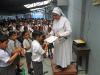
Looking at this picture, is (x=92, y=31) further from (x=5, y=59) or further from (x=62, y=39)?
(x=5, y=59)

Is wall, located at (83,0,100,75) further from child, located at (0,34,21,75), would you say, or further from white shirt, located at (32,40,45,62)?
child, located at (0,34,21,75)

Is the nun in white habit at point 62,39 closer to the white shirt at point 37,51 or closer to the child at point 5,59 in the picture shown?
the white shirt at point 37,51

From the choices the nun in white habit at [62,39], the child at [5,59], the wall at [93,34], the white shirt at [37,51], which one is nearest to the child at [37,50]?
the white shirt at [37,51]

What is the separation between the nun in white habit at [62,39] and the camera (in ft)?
14.7

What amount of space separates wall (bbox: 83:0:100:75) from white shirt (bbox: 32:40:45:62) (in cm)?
125

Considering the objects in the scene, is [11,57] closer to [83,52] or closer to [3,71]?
[3,71]

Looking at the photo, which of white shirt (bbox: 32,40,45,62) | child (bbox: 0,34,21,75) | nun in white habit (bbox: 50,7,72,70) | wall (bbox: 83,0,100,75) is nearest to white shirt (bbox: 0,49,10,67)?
child (bbox: 0,34,21,75)

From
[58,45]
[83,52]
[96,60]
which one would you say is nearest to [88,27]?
[83,52]

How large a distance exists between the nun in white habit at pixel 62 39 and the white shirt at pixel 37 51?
36cm

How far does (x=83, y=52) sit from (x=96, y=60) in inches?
32.0

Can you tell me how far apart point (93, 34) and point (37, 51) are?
1.52m

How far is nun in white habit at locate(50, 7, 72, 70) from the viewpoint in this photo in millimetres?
4469

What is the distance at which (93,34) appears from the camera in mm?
5234

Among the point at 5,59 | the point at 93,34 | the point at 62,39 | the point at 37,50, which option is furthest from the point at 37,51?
the point at 93,34
